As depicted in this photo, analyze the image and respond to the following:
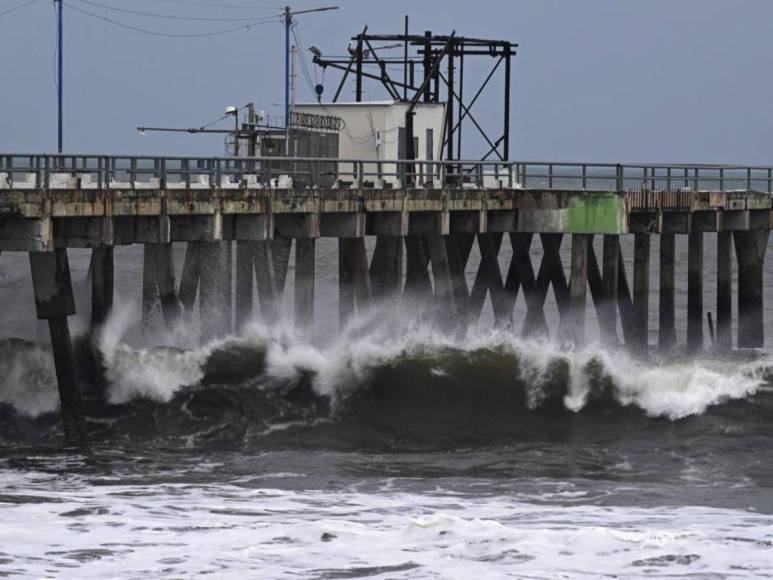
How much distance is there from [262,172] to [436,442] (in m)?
6.95

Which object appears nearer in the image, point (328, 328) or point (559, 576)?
point (559, 576)

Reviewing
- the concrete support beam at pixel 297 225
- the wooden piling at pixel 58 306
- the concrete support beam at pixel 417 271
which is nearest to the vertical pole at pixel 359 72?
the concrete support beam at pixel 417 271

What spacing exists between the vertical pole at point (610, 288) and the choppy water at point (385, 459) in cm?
135

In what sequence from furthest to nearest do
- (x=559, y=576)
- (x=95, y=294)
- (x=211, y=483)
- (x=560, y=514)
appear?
(x=95, y=294) → (x=211, y=483) → (x=560, y=514) → (x=559, y=576)

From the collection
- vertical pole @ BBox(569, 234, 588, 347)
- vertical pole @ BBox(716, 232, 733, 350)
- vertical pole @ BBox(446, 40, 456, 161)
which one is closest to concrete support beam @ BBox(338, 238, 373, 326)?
vertical pole @ BBox(569, 234, 588, 347)

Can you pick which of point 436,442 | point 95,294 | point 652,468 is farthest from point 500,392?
point 95,294

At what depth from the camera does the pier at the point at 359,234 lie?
2980 cm

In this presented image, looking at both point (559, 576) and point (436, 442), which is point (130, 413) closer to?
point (436, 442)

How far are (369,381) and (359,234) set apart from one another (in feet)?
10.3

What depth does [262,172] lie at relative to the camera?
35.9 m

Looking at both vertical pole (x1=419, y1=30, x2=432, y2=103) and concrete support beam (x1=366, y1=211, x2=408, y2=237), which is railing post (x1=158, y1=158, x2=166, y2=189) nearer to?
concrete support beam (x1=366, y1=211, x2=408, y2=237)

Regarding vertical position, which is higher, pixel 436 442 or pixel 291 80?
pixel 291 80

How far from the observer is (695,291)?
45594 millimetres

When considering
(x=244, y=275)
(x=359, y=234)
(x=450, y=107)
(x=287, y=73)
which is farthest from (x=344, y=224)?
(x=450, y=107)
